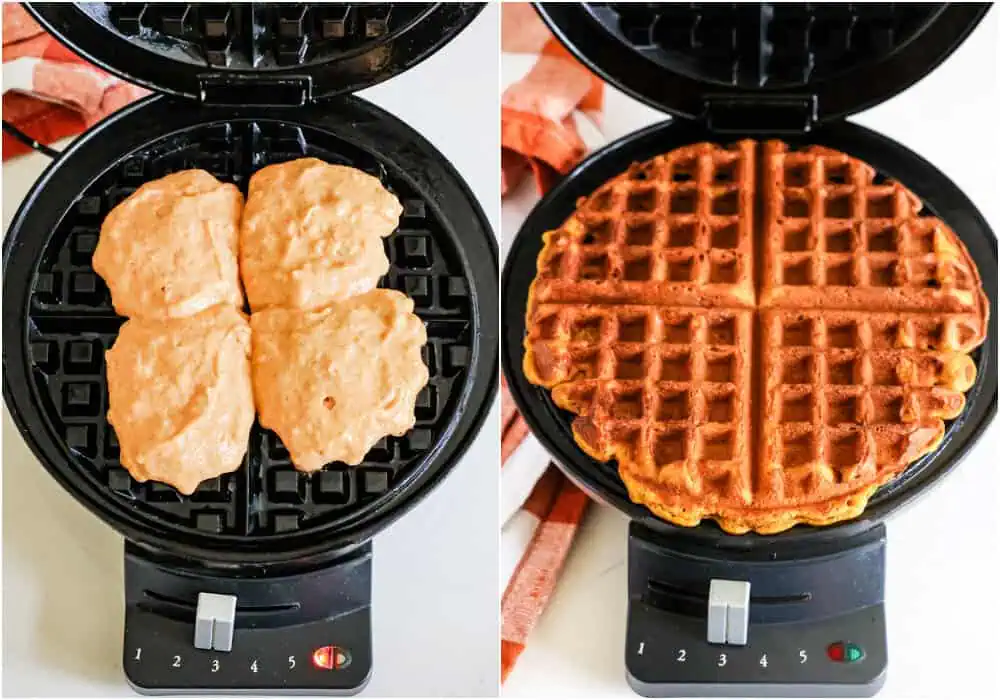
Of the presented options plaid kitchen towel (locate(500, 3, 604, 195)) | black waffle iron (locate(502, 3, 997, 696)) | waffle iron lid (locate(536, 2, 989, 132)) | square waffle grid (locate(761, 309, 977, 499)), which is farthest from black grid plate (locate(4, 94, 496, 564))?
square waffle grid (locate(761, 309, 977, 499))

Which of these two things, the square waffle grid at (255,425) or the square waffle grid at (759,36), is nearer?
the square waffle grid at (255,425)

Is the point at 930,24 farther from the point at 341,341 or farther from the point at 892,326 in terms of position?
the point at 341,341

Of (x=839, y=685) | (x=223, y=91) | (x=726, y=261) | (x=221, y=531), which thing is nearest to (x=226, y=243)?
(x=223, y=91)

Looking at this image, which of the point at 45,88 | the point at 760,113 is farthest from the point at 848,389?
the point at 45,88

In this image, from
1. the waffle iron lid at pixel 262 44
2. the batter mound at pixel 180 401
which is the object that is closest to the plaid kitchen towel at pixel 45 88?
the waffle iron lid at pixel 262 44

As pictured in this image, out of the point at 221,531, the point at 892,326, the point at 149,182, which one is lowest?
the point at 221,531

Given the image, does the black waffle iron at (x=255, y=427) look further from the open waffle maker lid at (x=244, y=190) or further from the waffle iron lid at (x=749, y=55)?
the waffle iron lid at (x=749, y=55)
